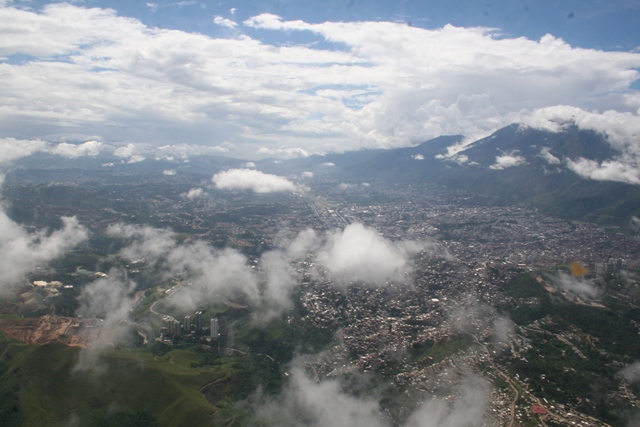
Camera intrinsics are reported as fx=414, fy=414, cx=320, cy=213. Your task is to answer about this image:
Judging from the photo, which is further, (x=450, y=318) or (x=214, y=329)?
(x=450, y=318)

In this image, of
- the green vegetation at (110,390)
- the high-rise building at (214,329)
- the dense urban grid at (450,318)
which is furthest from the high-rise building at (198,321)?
the green vegetation at (110,390)

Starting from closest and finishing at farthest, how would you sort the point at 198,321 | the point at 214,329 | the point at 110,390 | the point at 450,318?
the point at 110,390, the point at 214,329, the point at 450,318, the point at 198,321

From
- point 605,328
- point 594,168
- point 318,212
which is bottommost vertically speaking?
point 318,212

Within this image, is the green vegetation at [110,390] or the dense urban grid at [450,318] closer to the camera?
the green vegetation at [110,390]

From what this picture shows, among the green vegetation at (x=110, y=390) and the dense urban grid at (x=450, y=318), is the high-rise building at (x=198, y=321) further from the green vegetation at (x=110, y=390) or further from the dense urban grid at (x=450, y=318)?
the green vegetation at (x=110, y=390)

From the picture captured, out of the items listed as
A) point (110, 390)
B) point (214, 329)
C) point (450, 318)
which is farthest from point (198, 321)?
point (450, 318)

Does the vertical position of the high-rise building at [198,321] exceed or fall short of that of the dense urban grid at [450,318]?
it falls short

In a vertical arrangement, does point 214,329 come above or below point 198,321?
above

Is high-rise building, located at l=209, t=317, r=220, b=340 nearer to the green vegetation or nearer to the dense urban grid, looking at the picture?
the dense urban grid

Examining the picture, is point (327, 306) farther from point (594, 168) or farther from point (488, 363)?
point (594, 168)

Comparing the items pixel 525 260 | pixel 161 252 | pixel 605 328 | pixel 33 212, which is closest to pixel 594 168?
pixel 525 260

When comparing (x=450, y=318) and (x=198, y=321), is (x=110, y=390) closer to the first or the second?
(x=198, y=321)
